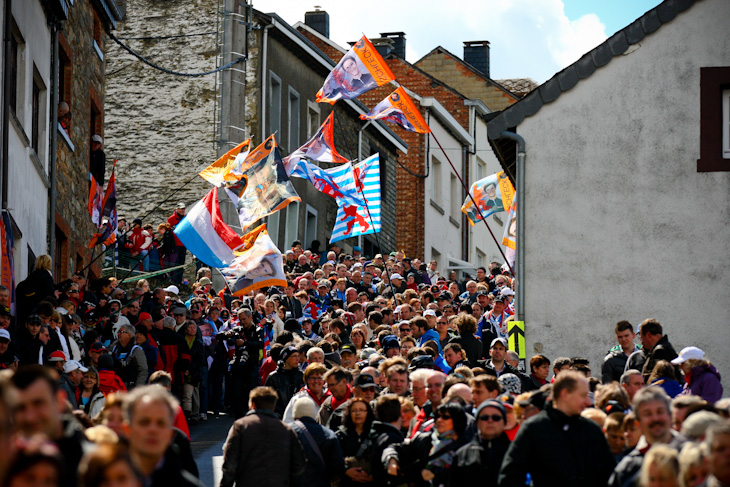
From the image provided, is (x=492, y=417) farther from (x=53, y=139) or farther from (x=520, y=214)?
(x=53, y=139)

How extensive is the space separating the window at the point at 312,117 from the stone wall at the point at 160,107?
162 inches

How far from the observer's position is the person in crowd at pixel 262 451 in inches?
451

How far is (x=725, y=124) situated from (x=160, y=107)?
1797cm

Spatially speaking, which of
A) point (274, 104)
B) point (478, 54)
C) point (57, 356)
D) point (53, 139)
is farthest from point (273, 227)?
point (478, 54)

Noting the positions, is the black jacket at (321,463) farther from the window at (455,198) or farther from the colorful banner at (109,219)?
the window at (455,198)

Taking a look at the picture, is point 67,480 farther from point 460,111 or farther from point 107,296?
point 460,111

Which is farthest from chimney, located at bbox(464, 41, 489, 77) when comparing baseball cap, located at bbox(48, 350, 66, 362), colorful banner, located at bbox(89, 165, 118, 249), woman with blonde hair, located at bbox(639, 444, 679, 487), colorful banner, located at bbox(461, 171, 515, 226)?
woman with blonde hair, located at bbox(639, 444, 679, 487)

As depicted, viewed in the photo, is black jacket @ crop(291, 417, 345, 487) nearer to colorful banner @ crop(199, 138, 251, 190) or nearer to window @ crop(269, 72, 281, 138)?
colorful banner @ crop(199, 138, 251, 190)

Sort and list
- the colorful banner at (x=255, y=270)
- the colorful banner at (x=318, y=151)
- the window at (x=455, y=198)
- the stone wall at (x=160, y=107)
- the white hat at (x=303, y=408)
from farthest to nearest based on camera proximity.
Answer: the window at (x=455, y=198) → the stone wall at (x=160, y=107) → the colorful banner at (x=318, y=151) → the colorful banner at (x=255, y=270) → the white hat at (x=303, y=408)

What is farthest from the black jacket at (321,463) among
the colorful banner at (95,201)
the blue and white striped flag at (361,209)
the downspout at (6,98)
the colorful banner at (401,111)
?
the blue and white striped flag at (361,209)

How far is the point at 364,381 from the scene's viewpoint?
12812mm

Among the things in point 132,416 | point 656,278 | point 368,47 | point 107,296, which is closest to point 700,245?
point 656,278

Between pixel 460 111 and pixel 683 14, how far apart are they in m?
28.1

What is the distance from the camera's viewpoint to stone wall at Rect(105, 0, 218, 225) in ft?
109
